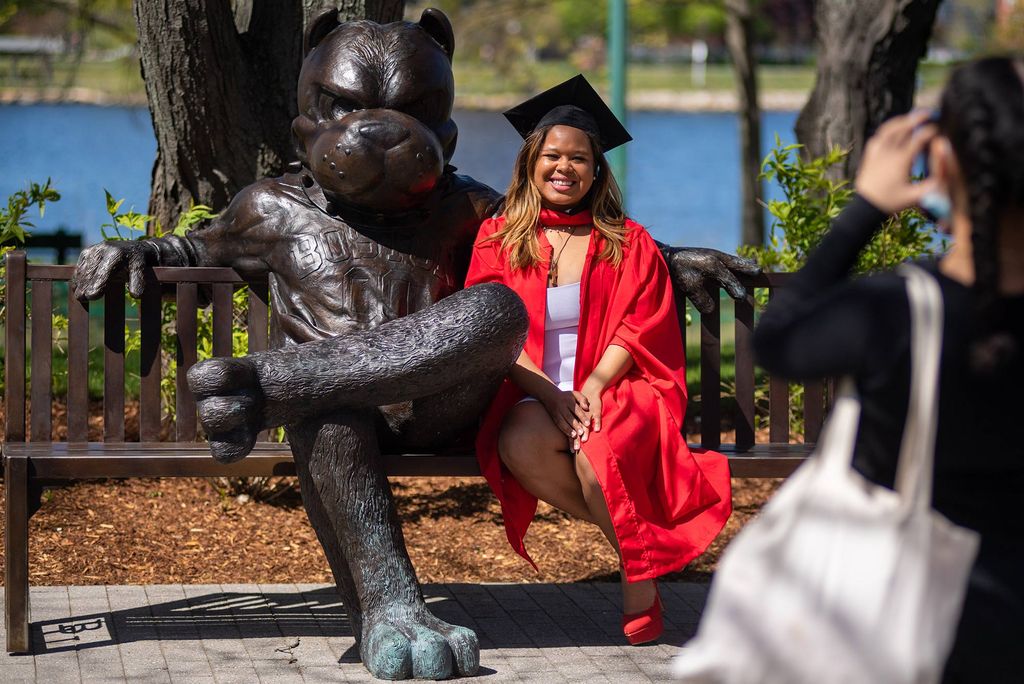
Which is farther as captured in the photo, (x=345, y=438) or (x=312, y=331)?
(x=312, y=331)

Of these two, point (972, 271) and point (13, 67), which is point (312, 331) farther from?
point (13, 67)

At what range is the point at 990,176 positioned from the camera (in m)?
2.14

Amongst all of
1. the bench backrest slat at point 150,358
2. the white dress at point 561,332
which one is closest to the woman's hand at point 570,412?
the white dress at point 561,332

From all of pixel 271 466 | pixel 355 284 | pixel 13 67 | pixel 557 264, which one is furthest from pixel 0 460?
pixel 13 67

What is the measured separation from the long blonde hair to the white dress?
13 cm

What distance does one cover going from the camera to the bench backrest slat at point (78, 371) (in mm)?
4219

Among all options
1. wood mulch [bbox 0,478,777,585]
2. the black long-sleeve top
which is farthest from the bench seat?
the black long-sleeve top

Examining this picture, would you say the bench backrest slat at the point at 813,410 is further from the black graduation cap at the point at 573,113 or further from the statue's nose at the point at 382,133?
the statue's nose at the point at 382,133

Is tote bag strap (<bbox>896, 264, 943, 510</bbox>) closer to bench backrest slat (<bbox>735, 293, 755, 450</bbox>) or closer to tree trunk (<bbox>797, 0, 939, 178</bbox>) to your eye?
bench backrest slat (<bbox>735, 293, 755, 450</bbox>)

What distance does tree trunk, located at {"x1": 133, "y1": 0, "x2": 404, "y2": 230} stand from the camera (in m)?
5.43

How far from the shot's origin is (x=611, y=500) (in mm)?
3871

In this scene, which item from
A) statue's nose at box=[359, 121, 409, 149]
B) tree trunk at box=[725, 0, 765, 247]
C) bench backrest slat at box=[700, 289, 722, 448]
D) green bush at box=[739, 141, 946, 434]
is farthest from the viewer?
tree trunk at box=[725, 0, 765, 247]

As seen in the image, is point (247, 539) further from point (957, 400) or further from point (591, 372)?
point (957, 400)

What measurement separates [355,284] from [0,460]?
228 cm
